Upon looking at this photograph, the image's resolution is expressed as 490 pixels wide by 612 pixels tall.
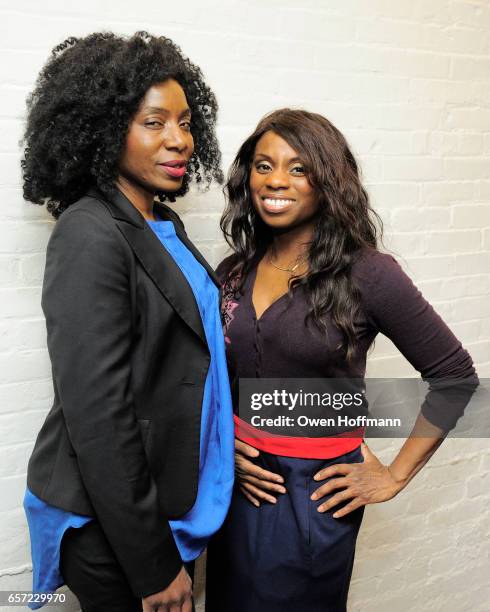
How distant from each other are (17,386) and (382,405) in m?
1.17

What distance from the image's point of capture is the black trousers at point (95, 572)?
118 centimetres

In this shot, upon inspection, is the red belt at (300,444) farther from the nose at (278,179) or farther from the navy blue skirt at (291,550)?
the nose at (278,179)

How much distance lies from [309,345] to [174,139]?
51 centimetres

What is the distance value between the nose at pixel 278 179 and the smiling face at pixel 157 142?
22 cm

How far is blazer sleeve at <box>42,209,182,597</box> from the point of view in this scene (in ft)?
3.47

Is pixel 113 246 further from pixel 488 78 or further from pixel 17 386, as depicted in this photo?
pixel 488 78

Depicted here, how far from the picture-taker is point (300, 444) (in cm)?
141

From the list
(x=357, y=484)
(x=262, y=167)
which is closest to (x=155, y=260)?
(x=262, y=167)

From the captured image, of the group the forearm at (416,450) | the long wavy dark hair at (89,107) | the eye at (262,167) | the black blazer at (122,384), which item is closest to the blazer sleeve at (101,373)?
the black blazer at (122,384)

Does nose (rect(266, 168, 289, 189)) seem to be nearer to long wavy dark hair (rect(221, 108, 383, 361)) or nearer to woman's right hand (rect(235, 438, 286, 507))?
long wavy dark hair (rect(221, 108, 383, 361))

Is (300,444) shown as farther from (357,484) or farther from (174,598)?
(174,598)

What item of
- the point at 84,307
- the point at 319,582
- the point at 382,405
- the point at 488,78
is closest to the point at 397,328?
the point at 319,582

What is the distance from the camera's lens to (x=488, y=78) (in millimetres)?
2135

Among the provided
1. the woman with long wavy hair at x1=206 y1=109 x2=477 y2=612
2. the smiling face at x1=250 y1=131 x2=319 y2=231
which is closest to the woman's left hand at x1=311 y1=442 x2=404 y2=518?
the woman with long wavy hair at x1=206 y1=109 x2=477 y2=612
